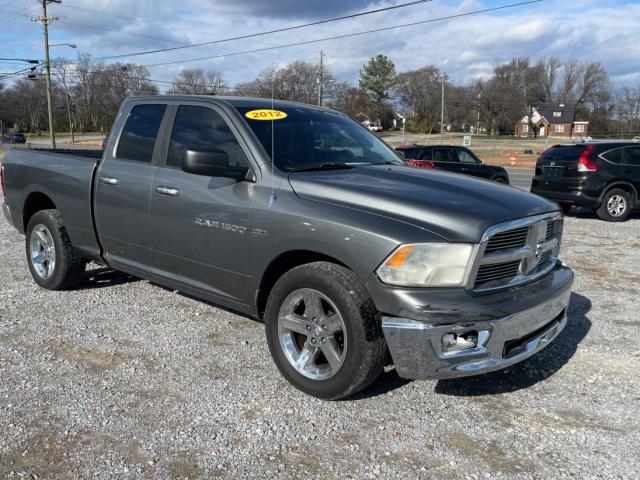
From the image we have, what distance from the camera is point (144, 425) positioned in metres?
3.21

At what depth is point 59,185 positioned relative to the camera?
5.40 meters

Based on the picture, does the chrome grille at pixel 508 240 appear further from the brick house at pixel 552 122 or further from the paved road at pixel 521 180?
the brick house at pixel 552 122

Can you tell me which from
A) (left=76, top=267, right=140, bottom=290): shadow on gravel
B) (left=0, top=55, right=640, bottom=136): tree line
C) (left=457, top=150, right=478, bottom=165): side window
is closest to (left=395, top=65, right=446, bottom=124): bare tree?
(left=0, top=55, right=640, bottom=136): tree line

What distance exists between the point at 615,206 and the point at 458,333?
9823 mm

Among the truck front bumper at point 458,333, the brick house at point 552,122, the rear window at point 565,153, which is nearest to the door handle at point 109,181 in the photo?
the truck front bumper at point 458,333

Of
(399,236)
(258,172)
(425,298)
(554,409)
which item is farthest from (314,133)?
(554,409)

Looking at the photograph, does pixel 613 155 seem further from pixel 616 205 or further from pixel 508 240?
pixel 508 240

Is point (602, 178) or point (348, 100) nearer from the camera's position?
point (602, 178)

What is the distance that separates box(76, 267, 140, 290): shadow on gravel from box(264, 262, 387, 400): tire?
3.12 m

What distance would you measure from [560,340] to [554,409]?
4.00 feet

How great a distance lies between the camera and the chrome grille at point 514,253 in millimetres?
3104

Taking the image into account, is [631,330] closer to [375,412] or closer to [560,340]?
[560,340]

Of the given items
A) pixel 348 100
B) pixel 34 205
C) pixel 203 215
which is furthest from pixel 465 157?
pixel 348 100

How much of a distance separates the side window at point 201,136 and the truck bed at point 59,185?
111 cm
